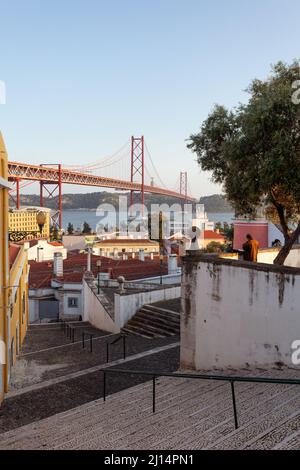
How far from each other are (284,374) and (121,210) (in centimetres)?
9292

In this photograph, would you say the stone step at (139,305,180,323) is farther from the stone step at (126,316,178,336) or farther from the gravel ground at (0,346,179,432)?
the gravel ground at (0,346,179,432)

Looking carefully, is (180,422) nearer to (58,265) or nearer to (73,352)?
(73,352)

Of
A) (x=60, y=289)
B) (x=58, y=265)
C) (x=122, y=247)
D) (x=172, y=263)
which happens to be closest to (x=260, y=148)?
(x=172, y=263)

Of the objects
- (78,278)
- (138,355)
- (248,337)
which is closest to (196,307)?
(248,337)

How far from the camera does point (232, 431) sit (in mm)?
4703

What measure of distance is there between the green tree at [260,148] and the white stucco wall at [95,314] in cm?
666

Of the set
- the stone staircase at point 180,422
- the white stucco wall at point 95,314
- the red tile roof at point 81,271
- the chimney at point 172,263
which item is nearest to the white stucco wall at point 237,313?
the stone staircase at point 180,422

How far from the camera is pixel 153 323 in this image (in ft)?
44.0

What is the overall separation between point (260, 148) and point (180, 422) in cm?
507

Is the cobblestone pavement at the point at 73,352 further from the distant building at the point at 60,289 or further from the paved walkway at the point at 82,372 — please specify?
the distant building at the point at 60,289

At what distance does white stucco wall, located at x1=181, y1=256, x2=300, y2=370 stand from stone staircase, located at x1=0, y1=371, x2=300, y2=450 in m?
0.57

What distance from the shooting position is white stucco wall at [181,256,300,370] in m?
7.09
